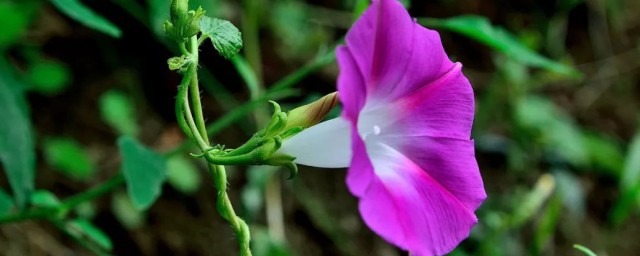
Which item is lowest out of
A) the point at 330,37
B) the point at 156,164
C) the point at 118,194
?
the point at 118,194

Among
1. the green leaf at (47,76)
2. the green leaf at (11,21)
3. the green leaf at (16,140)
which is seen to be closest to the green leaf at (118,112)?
the green leaf at (47,76)

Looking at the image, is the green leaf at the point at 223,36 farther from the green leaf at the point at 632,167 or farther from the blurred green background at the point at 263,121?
the green leaf at the point at 632,167

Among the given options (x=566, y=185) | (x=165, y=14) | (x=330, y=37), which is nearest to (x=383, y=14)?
(x=165, y=14)

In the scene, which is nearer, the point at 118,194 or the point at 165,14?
the point at 165,14

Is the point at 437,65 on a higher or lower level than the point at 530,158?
higher

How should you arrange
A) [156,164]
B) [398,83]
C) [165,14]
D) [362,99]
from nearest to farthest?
[362,99]
[398,83]
[156,164]
[165,14]

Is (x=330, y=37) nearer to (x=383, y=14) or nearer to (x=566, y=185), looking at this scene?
(x=566, y=185)
